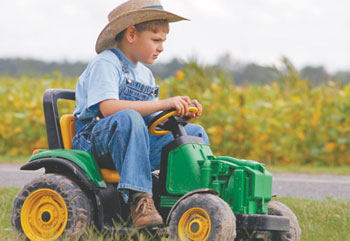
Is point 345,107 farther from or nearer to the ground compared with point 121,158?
farther from the ground

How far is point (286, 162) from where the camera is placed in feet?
25.8

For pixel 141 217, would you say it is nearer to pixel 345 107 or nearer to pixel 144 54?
pixel 144 54

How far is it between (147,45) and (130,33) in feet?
0.45

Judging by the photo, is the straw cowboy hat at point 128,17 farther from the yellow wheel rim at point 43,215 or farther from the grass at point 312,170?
the grass at point 312,170

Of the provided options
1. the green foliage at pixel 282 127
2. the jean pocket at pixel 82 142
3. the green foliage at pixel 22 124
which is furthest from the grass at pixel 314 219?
the green foliage at pixel 22 124

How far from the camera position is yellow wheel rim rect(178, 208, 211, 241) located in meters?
2.83

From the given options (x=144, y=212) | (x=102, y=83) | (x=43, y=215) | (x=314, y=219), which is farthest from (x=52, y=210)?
(x=314, y=219)

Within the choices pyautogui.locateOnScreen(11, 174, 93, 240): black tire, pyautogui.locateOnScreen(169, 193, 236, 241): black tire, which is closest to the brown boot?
pyautogui.locateOnScreen(169, 193, 236, 241): black tire

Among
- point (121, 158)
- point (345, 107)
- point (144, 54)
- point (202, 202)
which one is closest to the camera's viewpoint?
point (202, 202)

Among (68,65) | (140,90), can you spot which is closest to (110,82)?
(140,90)

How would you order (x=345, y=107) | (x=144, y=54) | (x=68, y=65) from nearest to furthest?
(x=144, y=54) < (x=345, y=107) < (x=68, y=65)

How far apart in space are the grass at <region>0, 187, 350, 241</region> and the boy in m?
0.30

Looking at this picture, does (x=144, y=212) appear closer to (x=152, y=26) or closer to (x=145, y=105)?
(x=145, y=105)

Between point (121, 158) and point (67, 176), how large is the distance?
389 millimetres
